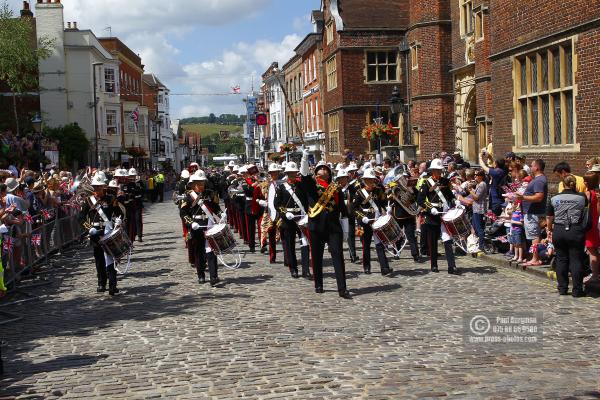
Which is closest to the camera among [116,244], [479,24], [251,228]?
[116,244]

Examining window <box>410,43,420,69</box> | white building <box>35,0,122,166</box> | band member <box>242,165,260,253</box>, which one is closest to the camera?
band member <box>242,165,260,253</box>

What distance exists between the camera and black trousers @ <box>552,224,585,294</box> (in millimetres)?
10602

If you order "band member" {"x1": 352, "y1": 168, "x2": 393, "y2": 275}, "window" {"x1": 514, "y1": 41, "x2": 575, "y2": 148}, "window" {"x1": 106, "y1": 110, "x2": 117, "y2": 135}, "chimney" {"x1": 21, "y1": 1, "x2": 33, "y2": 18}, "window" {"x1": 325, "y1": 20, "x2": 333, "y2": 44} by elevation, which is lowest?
"band member" {"x1": 352, "y1": 168, "x2": 393, "y2": 275}

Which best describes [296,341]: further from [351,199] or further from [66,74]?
[66,74]

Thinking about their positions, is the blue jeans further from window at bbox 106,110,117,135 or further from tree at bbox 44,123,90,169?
window at bbox 106,110,117,135

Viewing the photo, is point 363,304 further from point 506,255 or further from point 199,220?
point 506,255

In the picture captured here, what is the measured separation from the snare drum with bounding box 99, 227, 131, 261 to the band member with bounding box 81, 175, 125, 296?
86 mm

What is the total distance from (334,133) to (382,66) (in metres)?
5.60

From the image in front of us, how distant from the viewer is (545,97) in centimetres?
1825

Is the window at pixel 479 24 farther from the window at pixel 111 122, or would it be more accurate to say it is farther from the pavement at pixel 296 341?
the window at pixel 111 122

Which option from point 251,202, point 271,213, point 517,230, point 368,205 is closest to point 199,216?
point 271,213

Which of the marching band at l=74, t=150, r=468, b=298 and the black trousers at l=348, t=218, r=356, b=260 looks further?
the black trousers at l=348, t=218, r=356, b=260

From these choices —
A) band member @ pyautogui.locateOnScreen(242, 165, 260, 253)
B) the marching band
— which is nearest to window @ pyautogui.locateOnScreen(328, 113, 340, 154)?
band member @ pyautogui.locateOnScreen(242, 165, 260, 253)

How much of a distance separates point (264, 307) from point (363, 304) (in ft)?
4.49
